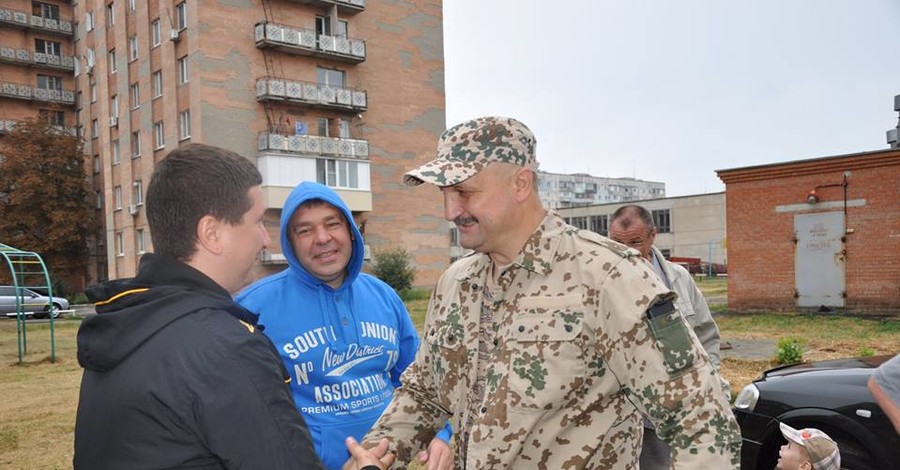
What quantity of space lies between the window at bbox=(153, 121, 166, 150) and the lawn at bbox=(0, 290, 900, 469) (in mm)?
13726

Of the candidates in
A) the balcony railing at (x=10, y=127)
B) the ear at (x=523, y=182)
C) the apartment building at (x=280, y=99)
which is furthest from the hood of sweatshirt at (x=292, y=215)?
the balcony railing at (x=10, y=127)

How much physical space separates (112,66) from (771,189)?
34677 mm

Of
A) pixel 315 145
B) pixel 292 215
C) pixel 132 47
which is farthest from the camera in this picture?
pixel 132 47

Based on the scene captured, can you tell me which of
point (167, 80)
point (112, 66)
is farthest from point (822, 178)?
point (112, 66)

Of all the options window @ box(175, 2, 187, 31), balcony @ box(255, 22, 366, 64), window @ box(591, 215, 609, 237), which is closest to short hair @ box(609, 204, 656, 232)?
balcony @ box(255, 22, 366, 64)

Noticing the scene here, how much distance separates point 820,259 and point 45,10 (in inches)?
1916

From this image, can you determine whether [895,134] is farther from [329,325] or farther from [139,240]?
[139,240]

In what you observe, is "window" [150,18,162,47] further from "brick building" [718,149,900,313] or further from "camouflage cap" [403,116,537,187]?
"camouflage cap" [403,116,537,187]

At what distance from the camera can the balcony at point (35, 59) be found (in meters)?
41.6

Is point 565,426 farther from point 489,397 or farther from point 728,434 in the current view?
point 728,434

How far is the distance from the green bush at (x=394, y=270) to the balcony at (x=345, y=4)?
12605 mm

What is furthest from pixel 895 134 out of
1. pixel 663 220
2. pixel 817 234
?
pixel 663 220

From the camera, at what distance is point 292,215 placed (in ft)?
10.6

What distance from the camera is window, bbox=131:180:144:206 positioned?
33.2 meters
